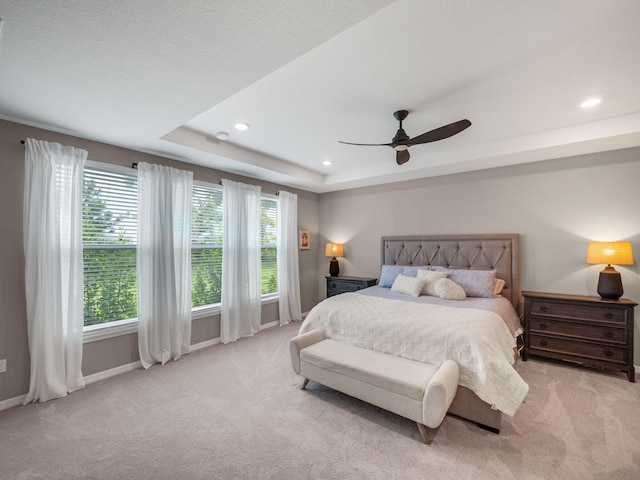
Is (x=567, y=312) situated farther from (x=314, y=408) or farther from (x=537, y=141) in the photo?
(x=314, y=408)

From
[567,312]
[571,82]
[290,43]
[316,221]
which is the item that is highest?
[571,82]

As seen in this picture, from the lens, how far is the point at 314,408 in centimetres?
238

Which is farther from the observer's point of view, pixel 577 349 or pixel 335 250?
pixel 335 250

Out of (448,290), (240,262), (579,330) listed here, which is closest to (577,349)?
(579,330)

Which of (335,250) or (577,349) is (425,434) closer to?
(577,349)

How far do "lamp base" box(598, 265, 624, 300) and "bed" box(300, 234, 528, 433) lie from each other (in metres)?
0.80

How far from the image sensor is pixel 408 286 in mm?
3689

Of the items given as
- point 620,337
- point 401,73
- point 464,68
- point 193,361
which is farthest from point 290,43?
point 620,337

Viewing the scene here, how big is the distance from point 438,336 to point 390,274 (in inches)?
82.2

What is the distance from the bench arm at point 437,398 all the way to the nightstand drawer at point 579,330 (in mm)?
2072

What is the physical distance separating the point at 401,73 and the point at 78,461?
3465 millimetres

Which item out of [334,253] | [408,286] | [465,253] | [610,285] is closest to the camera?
[610,285]

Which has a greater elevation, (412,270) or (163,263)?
(163,263)

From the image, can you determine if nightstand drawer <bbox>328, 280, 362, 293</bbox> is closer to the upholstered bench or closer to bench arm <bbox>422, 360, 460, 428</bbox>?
the upholstered bench
